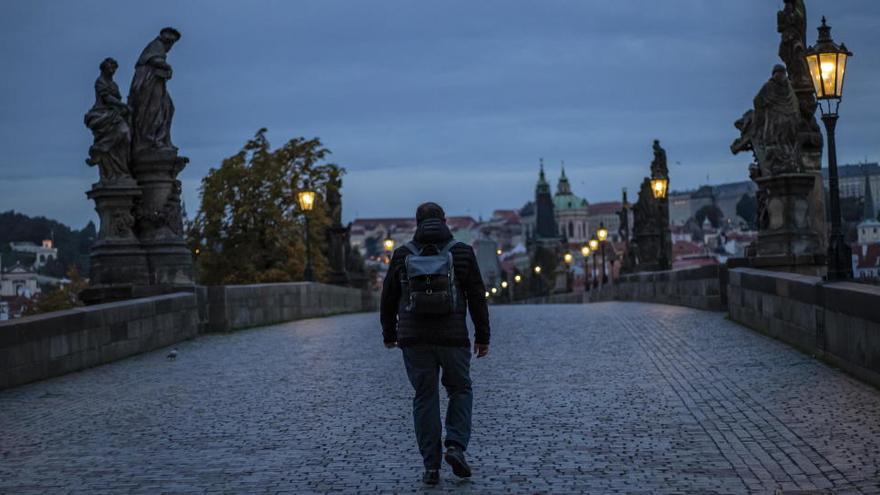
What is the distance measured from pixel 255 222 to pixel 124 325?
4440cm

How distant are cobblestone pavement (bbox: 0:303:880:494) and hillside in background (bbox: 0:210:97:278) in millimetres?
119227

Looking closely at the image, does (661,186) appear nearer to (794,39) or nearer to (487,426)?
(794,39)

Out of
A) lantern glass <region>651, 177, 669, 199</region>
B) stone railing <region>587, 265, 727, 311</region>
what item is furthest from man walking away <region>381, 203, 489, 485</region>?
lantern glass <region>651, 177, 669, 199</region>

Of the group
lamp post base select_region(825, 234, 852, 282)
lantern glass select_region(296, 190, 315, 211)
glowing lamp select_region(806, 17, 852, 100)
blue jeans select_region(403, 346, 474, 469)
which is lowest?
blue jeans select_region(403, 346, 474, 469)

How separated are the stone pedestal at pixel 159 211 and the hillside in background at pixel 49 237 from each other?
111753 millimetres

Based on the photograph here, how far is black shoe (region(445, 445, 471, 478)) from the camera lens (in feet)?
25.6

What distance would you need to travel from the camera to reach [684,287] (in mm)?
29672

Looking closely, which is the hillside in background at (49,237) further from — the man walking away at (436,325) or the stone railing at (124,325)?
the man walking away at (436,325)

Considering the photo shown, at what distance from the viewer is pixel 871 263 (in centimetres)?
11250

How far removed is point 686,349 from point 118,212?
29.5 ft

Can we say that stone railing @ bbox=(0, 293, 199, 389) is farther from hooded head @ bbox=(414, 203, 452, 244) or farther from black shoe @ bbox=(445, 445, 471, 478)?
black shoe @ bbox=(445, 445, 471, 478)

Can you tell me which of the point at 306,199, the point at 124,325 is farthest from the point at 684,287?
the point at 124,325

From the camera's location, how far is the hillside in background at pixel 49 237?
446ft

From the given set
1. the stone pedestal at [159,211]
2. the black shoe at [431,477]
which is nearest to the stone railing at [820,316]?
the black shoe at [431,477]
